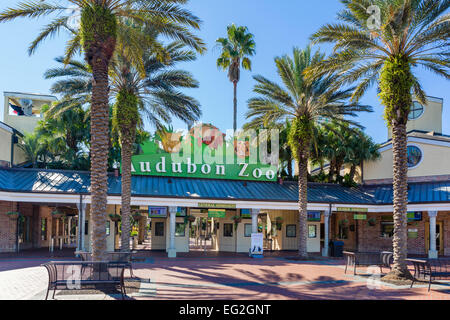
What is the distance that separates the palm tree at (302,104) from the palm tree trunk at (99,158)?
34.8ft

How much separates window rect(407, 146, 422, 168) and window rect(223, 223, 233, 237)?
12.8 metres

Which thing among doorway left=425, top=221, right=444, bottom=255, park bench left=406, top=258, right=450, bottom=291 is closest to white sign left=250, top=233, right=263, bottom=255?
park bench left=406, top=258, right=450, bottom=291

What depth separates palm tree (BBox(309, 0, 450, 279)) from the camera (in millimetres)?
13344

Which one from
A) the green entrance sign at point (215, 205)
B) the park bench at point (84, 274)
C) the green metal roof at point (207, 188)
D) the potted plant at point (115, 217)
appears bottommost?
the park bench at point (84, 274)

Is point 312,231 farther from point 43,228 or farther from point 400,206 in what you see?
point 43,228

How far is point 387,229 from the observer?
26.5 meters

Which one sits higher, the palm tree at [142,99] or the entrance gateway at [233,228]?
the palm tree at [142,99]

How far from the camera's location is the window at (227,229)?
25.6 metres

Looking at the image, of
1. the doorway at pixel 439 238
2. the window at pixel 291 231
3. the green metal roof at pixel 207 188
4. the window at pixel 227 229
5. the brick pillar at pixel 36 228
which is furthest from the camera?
the window at pixel 291 231

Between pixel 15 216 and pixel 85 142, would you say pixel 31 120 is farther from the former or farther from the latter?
pixel 15 216

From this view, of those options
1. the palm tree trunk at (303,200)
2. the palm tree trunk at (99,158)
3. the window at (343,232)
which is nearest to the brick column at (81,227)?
the palm tree trunk at (99,158)

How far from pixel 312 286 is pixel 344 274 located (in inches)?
128

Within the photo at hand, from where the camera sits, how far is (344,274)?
1517 cm

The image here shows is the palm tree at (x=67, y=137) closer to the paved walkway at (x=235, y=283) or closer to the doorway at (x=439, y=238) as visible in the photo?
the paved walkway at (x=235, y=283)
